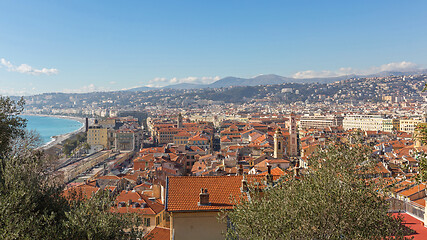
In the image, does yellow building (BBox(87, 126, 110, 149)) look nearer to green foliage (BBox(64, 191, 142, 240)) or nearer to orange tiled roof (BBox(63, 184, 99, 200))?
orange tiled roof (BBox(63, 184, 99, 200))

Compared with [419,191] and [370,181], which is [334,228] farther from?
[419,191]

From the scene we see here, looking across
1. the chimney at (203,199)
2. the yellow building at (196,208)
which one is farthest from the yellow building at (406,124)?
the chimney at (203,199)

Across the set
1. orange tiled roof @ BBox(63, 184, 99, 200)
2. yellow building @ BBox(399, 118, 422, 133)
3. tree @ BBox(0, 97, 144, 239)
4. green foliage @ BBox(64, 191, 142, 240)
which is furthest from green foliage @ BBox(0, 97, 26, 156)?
yellow building @ BBox(399, 118, 422, 133)

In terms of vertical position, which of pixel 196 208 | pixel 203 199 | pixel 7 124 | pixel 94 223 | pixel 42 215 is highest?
pixel 7 124

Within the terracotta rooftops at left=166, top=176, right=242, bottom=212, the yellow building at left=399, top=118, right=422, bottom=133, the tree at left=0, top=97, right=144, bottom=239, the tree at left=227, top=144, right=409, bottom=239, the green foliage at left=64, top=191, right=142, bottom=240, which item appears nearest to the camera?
the tree at left=227, top=144, right=409, bottom=239

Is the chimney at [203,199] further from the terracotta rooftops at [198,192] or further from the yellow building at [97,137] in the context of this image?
the yellow building at [97,137]

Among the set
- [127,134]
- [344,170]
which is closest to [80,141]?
[127,134]

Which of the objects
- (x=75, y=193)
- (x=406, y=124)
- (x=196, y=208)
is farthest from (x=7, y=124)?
(x=406, y=124)

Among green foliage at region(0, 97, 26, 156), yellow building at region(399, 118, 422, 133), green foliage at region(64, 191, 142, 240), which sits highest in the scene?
green foliage at region(0, 97, 26, 156)

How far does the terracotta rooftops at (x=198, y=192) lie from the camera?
975 cm

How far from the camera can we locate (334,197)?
6.69 meters

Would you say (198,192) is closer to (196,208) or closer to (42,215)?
(196,208)

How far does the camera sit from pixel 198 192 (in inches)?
400

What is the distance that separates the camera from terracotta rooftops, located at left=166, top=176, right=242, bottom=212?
975 cm
